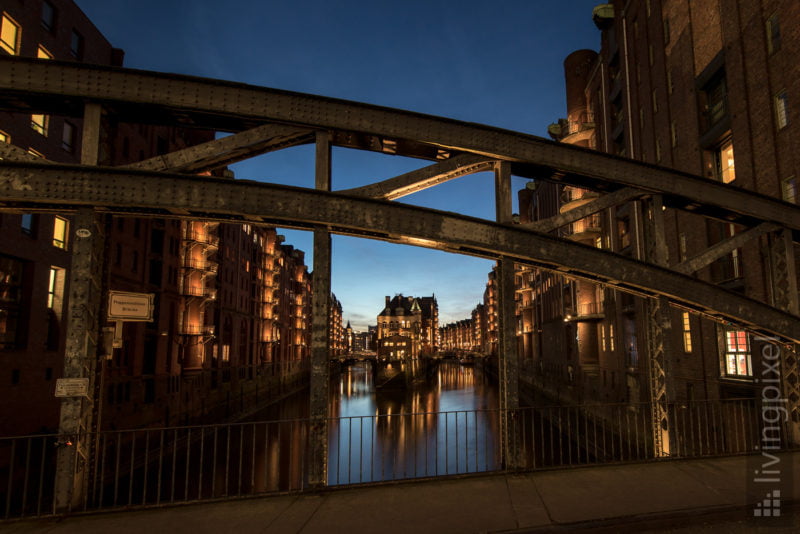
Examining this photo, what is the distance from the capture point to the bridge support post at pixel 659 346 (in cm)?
796

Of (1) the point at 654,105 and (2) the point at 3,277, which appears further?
(1) the point at 654,105

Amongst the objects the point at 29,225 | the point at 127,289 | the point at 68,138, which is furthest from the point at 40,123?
the point at 127,289

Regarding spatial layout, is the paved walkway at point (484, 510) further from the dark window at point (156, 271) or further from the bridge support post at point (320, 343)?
the dark window at point (156, 271)

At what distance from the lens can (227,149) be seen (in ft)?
21.6

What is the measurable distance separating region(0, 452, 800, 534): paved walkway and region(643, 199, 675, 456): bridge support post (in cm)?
131

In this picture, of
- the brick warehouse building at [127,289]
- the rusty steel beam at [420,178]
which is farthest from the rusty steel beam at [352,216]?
the brick warehouse building at [127,289]

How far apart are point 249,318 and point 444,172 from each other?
44745 millimetres

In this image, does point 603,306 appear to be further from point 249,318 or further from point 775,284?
point 249,318

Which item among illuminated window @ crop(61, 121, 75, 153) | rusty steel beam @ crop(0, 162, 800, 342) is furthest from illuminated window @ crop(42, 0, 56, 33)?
rusty steel beam @ crop(0, 162, 800, 342)

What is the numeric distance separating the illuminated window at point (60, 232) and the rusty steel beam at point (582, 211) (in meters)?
21.2

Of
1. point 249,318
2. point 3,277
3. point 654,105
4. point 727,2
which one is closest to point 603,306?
point 654,105

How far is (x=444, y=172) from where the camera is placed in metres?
7.44

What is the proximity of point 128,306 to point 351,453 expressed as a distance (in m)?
14.8

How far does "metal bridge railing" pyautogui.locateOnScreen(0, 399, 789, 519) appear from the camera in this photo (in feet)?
24.9
